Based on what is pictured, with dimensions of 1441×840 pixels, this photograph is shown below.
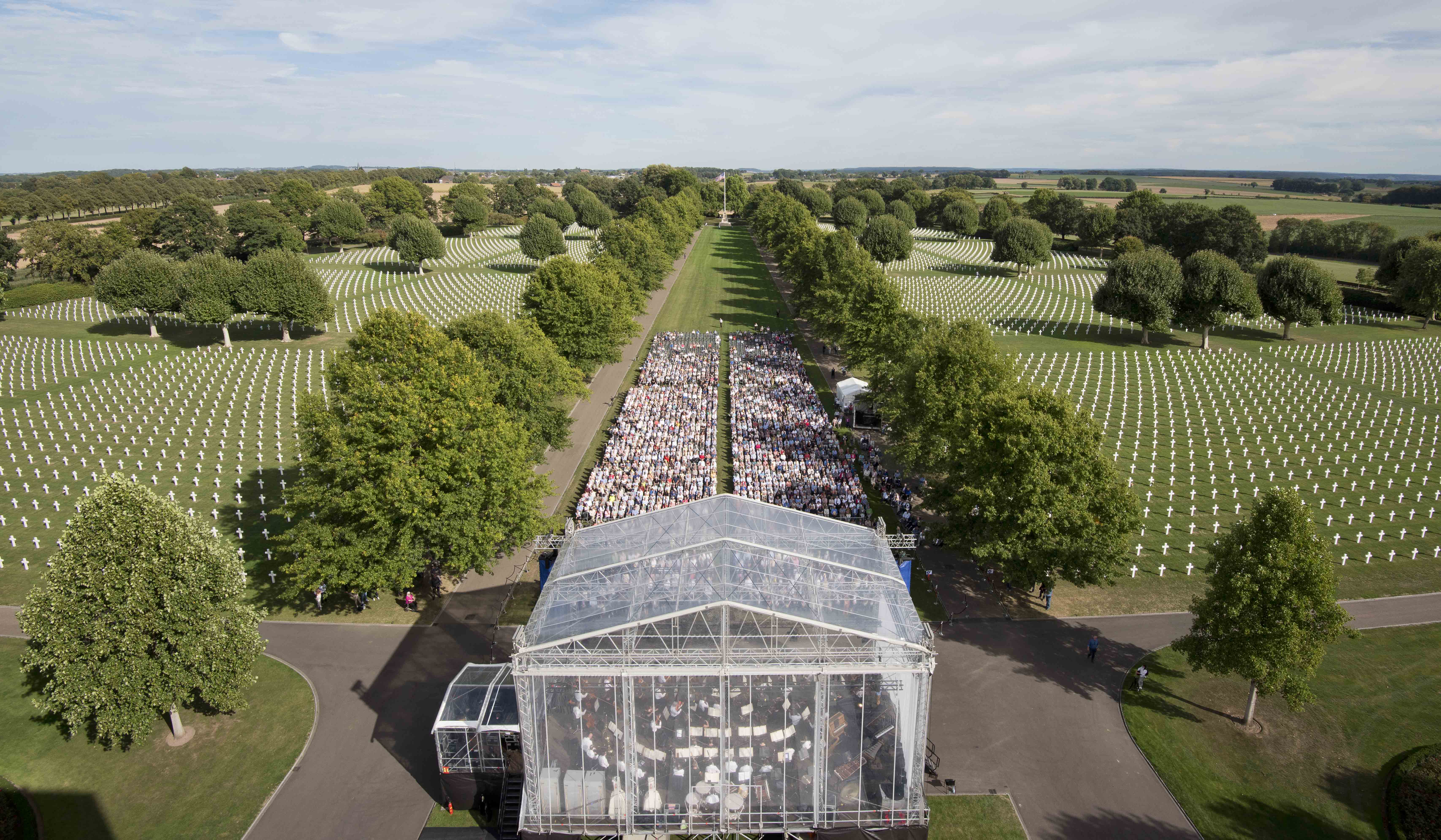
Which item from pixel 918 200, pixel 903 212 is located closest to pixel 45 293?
pixel 903 212

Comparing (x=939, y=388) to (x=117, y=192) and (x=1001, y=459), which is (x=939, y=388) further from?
(x=117, y=192)

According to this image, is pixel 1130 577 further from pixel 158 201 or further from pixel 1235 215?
pixel 158 201

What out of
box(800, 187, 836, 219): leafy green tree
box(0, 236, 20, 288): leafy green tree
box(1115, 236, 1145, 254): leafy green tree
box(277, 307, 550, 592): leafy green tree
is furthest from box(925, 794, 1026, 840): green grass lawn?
box(800, 187, 836, 219): leafy green tree

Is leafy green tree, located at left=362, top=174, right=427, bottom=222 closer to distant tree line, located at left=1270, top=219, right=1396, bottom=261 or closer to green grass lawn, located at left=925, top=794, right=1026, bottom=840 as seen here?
green grass lawn, located at left=925, top=794, right=1026, bottom=840

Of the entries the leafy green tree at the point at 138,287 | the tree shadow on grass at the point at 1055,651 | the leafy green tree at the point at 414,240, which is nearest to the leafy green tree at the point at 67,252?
the leafy green tree at the point at 138,287

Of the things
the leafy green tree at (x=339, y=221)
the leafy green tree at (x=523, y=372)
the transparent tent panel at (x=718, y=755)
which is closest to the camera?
the transparent tent panel at (x=718, y=755)

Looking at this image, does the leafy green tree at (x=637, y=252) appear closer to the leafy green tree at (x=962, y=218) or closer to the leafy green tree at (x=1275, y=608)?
the leafy green tree at (x=1275, y=608)
